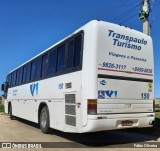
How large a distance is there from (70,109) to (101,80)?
1.46m

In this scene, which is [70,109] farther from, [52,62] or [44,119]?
[44,119]

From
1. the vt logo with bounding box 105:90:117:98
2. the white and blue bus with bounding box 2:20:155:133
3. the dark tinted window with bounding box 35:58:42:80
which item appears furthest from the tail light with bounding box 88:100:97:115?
the dark tinted window with bounding box 35:58:42:80

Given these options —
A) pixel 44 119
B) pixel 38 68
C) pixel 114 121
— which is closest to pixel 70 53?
pixel 114 121

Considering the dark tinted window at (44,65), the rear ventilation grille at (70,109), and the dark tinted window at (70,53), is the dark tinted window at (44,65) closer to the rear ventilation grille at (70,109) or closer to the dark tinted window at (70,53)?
the dark tinted window at (70,53)

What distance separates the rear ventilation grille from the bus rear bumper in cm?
77

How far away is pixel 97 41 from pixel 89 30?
1.33 ft

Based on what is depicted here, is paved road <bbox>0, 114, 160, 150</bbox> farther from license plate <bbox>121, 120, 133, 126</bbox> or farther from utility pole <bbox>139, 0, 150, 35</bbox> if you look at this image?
utility pole <bbox>139, 0, 150, 35</bbox>

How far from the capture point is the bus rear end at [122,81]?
9.35 metres

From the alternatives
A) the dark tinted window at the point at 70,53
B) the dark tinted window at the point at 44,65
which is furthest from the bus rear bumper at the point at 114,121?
the dark tinted window at the point at 44,65

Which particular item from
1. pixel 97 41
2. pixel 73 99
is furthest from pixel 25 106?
pixel 97 41

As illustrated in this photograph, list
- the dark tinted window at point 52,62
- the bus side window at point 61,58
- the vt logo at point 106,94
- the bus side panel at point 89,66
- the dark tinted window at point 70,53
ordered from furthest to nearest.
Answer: the dark tinted window at point 52,62
the bus side window at point 61,58
the dark tinted window at point 70,53
the vt logo at point 106,94
the bus side panel at point 89,66

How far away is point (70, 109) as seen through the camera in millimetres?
10117

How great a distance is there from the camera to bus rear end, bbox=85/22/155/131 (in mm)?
9352

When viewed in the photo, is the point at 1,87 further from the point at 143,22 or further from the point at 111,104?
the point at 111,104
